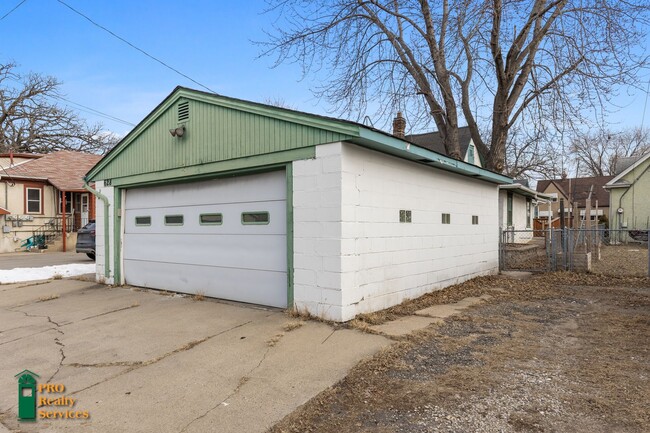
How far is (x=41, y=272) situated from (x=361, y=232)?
1023cm

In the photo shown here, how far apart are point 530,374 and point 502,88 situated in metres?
12.2

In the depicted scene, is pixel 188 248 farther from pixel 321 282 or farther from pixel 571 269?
pixel 571 269

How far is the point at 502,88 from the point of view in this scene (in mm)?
13602

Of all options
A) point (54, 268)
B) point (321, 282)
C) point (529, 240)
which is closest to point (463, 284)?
point (321, 282)

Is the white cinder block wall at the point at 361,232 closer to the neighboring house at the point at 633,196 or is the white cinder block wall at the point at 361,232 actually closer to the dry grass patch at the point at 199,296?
the dry grass patch at the point at 199,296

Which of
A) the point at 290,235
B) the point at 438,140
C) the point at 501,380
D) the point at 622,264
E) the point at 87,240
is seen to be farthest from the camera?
the point at 438,140

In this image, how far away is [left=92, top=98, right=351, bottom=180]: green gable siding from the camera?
5906 millimetres

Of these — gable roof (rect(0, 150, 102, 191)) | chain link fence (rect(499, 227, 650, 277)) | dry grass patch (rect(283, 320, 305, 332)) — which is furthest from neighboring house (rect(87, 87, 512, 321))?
gable roof (rect(0, 150, 102, 191))

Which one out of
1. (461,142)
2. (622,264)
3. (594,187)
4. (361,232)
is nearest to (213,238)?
(361,232)

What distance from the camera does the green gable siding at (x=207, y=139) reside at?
19.4ft

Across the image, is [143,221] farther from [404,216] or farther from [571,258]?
[571,258]

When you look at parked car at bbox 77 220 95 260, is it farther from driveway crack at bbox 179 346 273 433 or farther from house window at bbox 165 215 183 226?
driveway crack at bbox 179 346 273 433

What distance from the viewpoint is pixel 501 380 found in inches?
144
